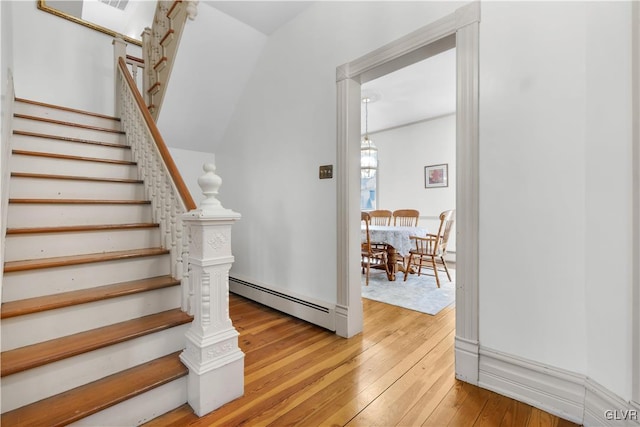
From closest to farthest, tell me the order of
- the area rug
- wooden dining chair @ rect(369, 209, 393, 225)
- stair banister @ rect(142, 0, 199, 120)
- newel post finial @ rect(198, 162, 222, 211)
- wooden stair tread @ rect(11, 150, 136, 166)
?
1. newel post finial @ rect(198, 162, 222, 211)
2. wooden stair tread @ rect(11, 150, 136, 166)
3. stair banister @ rect(142, 0, 199, 120)
4. the area rug
5. wooden dining chair @ rect(369, 209, 393, 225)

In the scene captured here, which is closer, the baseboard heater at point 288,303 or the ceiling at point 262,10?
the baseboard heater at point 288,303

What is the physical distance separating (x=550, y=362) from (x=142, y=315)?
210 cm

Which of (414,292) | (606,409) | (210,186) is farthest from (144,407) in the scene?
(414,292)

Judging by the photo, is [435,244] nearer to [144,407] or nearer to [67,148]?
[144,407]

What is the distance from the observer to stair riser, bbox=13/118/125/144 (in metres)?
2.30

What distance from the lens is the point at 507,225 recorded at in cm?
146

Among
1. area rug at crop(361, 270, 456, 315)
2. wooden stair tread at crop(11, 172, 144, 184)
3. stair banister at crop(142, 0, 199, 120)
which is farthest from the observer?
area rug at crop(361, 270, 456, 315)

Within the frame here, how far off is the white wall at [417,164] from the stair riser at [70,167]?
4674 millimetres

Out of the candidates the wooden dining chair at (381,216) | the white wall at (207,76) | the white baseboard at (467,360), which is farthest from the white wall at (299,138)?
the wooden dining chair at (381,216)

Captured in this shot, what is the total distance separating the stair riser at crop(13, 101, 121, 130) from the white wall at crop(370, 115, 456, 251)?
15.4 feet

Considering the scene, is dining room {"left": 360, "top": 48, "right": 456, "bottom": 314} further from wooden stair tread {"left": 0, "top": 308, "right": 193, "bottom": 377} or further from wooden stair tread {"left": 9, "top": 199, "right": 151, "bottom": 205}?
wooden stair tread {"left": 9, "top": 199, "right": 151, "bottom": 205}

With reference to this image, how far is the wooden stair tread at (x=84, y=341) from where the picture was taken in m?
1.11

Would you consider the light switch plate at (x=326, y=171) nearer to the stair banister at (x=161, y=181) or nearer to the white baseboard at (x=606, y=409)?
the stair banister at (x=161, y=181)

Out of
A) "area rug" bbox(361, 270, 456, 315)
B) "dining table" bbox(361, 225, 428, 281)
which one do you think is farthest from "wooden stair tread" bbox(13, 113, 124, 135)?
"area rug" bbox(361, 270, 456, 315)
